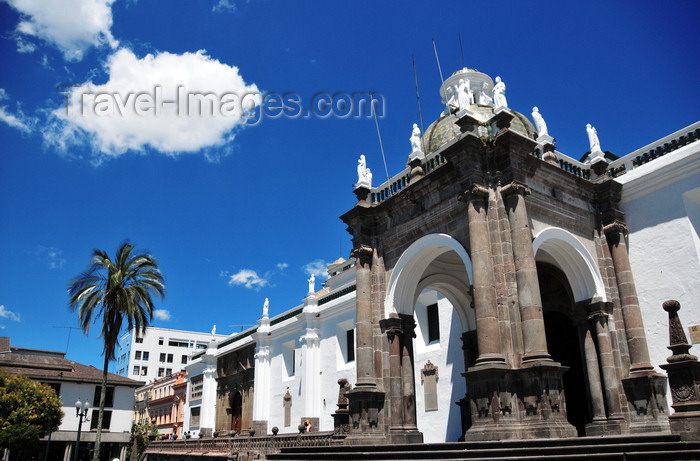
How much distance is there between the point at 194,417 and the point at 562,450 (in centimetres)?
4168

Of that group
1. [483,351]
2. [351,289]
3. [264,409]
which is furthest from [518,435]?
[264,409]

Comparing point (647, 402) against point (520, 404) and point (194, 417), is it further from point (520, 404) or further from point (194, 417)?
point (194, 417)

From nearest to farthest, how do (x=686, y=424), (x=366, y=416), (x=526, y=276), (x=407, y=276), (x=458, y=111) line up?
(x=686, y=424), (x=526, y=276), (x=366, y=416), (x=407, y=276), (x=458, y=111)

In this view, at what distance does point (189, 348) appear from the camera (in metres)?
84.8

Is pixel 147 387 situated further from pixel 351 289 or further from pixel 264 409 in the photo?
pixel 351 289

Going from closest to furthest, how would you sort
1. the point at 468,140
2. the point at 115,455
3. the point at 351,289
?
the point at 468,140 → the point at 351,289 → the point at 115,455

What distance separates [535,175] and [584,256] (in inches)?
114

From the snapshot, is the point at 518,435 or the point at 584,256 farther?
the point at 584,256

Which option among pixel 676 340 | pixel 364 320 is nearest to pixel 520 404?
pixel 676 340

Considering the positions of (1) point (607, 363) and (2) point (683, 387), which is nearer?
(2) point (683, 387)

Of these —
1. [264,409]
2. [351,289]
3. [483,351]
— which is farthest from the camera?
[264,409]

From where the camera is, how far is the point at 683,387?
10.1 meters

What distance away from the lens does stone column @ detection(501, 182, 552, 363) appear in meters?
11.6

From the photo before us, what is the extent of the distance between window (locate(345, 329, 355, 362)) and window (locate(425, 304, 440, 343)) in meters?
5.51
